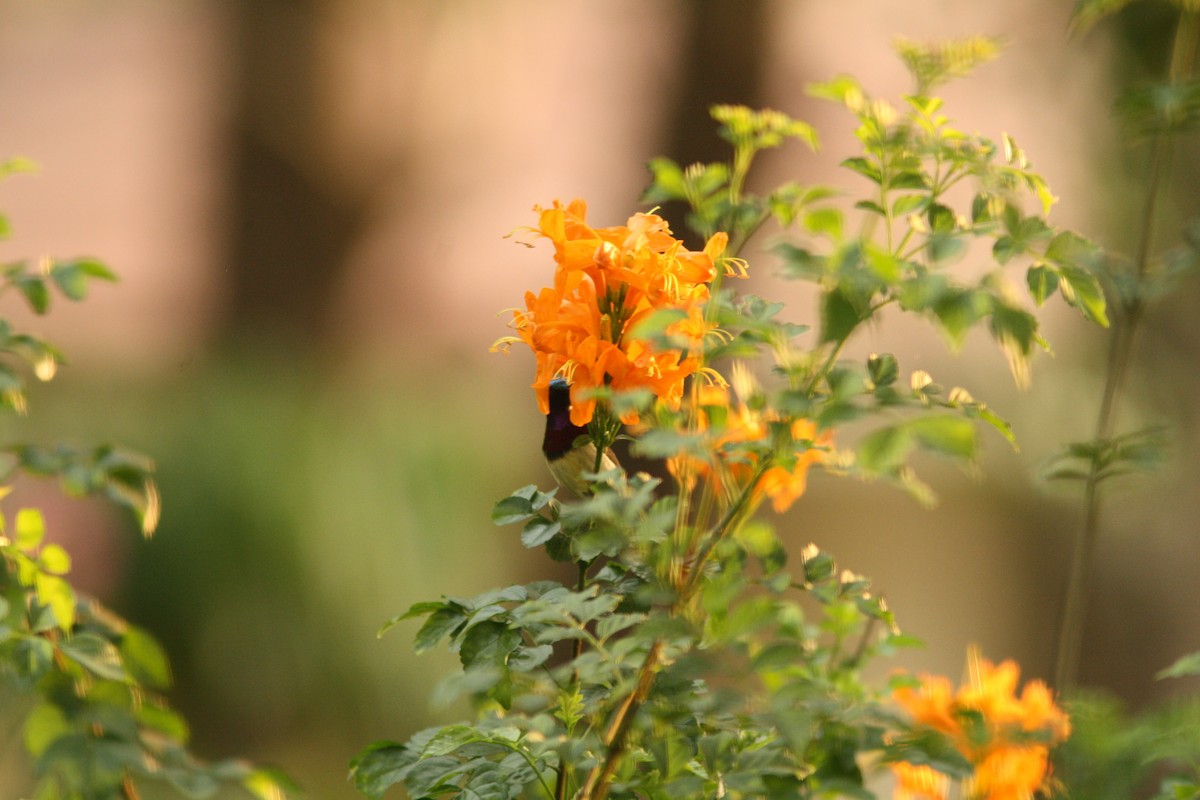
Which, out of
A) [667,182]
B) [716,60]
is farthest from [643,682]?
[716,60]

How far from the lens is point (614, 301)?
508 mm

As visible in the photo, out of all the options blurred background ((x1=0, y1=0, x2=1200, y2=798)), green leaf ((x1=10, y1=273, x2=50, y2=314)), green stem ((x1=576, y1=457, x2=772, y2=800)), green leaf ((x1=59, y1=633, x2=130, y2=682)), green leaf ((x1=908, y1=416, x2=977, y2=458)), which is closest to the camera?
green leaf ((x1=908, y1=416, x2=977, y2=458))

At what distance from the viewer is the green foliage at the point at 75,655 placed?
1.79 feet

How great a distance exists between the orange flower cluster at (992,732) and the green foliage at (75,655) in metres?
0.42

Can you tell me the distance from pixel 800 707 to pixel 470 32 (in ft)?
5.24

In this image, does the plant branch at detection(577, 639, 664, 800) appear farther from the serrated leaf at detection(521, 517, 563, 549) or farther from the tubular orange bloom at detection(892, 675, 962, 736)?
the tubular orange bloom at detection(892, 675, 962, 736)

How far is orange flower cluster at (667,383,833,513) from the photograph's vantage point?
0.45m

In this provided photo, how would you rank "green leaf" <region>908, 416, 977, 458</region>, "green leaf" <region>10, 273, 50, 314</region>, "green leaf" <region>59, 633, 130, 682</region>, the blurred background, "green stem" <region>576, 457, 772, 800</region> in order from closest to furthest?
"green leaf" <region>908, 416, 977, 458</region> → "green stem" <region>576, 457, 772, 800</region> → "green leaf" <region>59, 633, 130, 682</region> → "green leaf" <region>10, 273, 50, 314</region> → the blurred background

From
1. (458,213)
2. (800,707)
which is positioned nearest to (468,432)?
(458,213)

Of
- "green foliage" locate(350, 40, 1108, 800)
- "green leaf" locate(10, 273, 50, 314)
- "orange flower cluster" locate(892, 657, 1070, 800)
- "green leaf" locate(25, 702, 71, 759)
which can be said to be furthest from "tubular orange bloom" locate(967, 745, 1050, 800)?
"green leaf" locate(10, 273, 50, 314)

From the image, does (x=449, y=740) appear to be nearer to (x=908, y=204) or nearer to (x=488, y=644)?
(x=488, y=644)

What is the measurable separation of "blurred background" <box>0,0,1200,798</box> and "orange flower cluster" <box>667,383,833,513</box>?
1024mm

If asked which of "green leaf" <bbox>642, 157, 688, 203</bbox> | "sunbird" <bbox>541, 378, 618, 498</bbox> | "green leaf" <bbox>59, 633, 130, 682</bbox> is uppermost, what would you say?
"green leaf" <bbox>642, 157, 688, 203</bbox>

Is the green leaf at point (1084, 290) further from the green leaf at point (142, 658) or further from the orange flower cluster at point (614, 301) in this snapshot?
the green leaf at point (142, 658)
